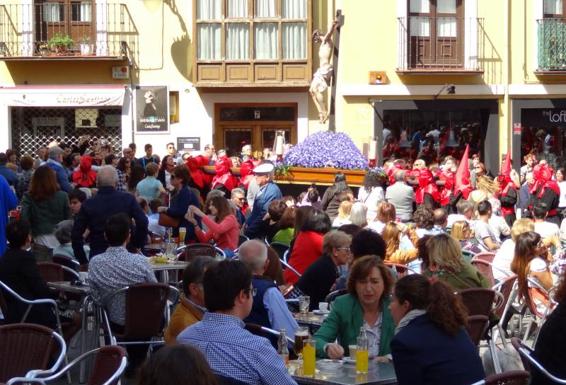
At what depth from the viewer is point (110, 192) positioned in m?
11.1

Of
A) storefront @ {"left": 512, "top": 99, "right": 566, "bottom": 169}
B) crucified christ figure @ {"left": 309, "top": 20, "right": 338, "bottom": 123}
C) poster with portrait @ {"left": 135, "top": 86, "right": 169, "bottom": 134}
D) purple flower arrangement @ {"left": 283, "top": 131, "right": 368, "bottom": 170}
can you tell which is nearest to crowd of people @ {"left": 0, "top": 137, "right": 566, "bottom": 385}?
purple flower arrangement @ {"left": 283, "top": 131, "right": 368, "bottom": 170}

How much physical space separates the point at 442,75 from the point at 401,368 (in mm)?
22740

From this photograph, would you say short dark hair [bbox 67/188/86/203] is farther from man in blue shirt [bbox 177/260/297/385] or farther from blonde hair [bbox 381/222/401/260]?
man in blue shirt [bbox 177/260/297/385]

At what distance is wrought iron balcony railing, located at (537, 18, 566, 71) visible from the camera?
28.4 m

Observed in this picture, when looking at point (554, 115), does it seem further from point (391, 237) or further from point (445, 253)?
point (445, 253)

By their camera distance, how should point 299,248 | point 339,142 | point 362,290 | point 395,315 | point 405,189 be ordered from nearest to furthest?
point 395,315 → point 362,290 → point 299,248 → point 405,189 → point 339,142

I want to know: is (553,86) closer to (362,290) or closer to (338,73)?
(338,73)

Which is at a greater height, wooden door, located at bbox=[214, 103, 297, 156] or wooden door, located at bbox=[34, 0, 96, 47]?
wooden door, located at bbox=[34, 0, 96, 47]

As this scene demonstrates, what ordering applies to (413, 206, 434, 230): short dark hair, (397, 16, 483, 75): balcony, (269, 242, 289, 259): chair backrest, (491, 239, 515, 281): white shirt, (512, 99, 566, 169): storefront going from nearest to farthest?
(491, 239, 515, 281): white shirt → (269, 242, 289, 259): chair backrest → (413, 206, 434, 230): short dark hair → (397, 16, 483, 75): balcony → (512, 99, 566, 169): storefront

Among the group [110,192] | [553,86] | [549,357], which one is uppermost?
[553,86]

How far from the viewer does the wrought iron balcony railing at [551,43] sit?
28.4 m

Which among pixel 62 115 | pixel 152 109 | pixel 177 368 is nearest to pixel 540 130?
pixel 152 109

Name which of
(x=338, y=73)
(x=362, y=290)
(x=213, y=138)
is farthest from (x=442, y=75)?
(x=362, y=290)

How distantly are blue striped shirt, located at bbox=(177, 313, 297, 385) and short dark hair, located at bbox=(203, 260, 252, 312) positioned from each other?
2.2 inches
